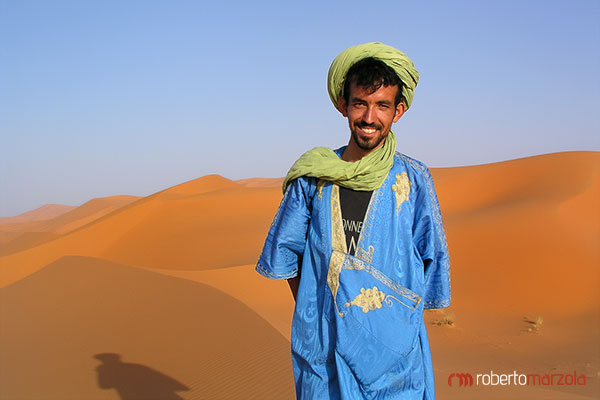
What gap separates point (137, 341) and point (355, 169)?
5.48 meters

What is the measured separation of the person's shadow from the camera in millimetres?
5242

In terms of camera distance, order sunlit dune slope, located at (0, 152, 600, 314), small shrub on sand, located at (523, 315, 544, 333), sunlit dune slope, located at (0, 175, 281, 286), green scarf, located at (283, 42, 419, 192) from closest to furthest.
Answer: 1. green scarf, located at (283, 42, 419, 192)
2. small shrub on sand, located at (523, 315, 544, 333)
3. sunlit dune slope, located at (0, 152, 600, 314)
4. sunlit dune slope, located at (0, 175, 281, 286)

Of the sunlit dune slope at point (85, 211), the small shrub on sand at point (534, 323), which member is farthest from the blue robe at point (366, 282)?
the sunlit dune slope at point (85, 211)

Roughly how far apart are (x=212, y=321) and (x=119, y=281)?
11.1 ft

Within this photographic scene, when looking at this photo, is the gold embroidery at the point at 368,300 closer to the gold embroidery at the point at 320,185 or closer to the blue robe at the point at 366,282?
the blue robe at the point at 366,282

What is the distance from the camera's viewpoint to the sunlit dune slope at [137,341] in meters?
5.44

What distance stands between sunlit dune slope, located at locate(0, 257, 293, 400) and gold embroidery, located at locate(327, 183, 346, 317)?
3.48 metres

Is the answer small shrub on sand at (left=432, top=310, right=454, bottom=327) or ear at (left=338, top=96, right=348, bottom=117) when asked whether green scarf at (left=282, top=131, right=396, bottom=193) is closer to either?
ear at (left=338, top=96, right=348, bottom=117)

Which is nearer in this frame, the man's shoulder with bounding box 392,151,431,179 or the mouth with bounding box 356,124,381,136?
the mouth with bounding box 356,124,381,136

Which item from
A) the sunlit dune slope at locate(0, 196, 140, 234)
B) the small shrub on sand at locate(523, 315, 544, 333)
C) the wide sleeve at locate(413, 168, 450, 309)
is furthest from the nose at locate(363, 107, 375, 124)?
the sunlit dune slope at locate(0, 196, 140, 234)

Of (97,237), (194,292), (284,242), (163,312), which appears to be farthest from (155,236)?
(284,242)

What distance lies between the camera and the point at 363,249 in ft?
7.20

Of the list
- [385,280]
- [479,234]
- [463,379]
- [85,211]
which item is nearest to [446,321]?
[463,379]

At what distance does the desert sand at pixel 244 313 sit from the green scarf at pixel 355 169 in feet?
11.9
